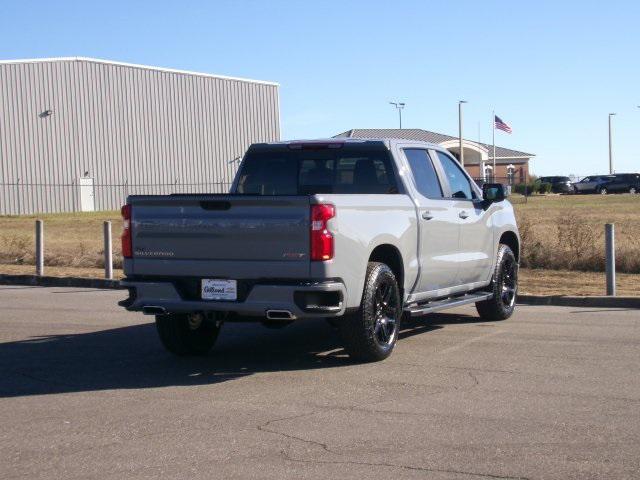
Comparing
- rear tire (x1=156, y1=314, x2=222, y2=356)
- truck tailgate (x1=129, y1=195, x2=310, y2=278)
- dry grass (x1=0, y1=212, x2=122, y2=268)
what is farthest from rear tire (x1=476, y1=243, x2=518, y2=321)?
dry grass (x1=0, y1=212, x2=122, y2=268)

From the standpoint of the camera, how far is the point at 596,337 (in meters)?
10.9

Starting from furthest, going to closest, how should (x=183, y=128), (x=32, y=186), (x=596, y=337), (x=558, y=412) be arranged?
(x=183, y=128) → (x=32, y=186) → (x=596, y=337) → (x=558, y=412)

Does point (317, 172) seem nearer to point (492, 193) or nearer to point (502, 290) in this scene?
point (492, 193)

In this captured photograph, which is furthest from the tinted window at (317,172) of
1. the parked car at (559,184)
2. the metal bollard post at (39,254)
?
the parked car at (559,184)

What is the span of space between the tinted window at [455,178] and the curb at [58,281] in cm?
743

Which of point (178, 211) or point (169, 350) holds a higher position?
point (178, 211)

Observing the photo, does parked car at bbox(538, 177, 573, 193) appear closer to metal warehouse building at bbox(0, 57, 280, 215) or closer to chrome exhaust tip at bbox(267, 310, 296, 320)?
metal warehouse building at bbox(0, 57, 280, 215)

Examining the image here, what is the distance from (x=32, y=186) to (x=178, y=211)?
150 feet

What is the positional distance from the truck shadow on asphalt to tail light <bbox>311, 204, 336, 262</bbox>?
128 centimetres

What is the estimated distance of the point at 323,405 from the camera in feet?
25.3

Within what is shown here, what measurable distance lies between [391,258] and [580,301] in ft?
16.5

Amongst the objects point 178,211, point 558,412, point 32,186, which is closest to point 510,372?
point 558,412

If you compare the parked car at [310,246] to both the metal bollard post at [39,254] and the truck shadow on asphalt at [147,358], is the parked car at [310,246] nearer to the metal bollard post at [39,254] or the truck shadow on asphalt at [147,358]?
the truck shadow on asphalt at [147,358]

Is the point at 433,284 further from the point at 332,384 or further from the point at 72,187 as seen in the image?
the point at 72,187
